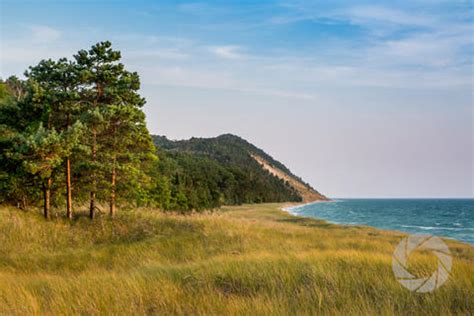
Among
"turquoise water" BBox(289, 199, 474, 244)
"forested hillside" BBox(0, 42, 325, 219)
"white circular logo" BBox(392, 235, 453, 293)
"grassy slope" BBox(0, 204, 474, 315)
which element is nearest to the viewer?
"grassy slope" BBox(0, 204, 474, 315)

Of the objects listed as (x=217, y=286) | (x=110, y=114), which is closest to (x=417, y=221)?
(x=110, y=114)

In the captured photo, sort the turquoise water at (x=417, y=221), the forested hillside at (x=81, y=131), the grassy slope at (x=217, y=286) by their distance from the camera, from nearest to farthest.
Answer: the grassy slope at (x=217, y=286)
the forested hillside at (x=81, y=131)
the turquoise water at (x=417, y=221)

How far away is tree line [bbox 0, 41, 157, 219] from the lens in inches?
653

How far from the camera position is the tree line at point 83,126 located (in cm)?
1658

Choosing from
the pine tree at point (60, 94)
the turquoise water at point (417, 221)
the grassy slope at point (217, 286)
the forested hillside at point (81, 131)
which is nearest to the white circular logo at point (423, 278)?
the grassy slope at point (217, 286)

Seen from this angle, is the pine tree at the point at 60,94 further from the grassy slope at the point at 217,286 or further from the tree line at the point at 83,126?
the grassy slope at the point at 217,286

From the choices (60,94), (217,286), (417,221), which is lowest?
(417,221)

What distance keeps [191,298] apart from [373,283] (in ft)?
11.7

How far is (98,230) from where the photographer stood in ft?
53.8

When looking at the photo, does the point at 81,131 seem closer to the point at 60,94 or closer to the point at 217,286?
the point at 60,94

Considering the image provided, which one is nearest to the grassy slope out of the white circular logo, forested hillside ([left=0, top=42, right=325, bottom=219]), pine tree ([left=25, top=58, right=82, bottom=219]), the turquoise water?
the white circular logo

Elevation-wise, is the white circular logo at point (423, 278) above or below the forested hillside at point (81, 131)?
below

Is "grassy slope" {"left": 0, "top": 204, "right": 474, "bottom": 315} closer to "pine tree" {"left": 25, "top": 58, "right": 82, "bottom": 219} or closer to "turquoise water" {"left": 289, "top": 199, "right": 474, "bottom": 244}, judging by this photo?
"pine tree" {"left": 25, "top": 58, "right": 82, "bottom": 219}

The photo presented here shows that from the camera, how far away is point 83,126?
16.1m
